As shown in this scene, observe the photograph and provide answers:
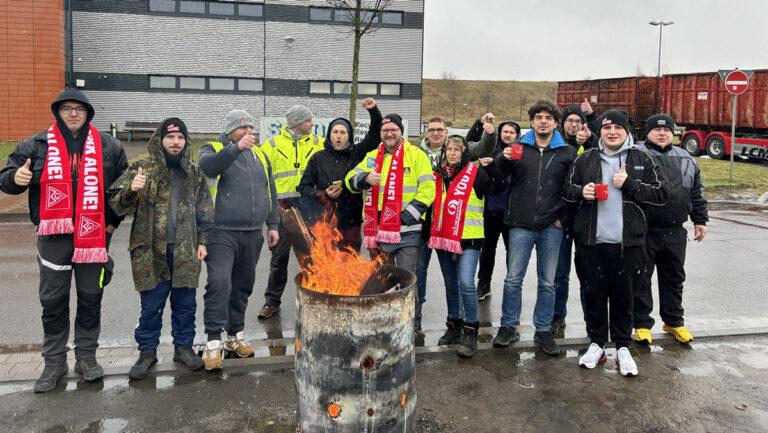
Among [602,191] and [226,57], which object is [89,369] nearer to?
[602,191]

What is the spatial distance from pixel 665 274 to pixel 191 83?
84.9 ft

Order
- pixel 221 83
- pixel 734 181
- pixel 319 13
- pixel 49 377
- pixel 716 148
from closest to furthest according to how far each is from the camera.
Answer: pixel 49 377 < pixel 734 181 < pixel 716 148 < pixel 221 83 < pixel 319 13

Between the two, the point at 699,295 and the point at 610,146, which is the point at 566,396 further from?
the point at 699,295

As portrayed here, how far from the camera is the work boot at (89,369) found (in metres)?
4.40

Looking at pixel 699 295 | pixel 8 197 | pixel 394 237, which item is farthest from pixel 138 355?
pixel 8 197

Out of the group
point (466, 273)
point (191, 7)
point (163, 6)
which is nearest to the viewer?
point (466, 273)

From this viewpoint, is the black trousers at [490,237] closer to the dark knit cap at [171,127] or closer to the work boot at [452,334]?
the work boot at [452,334]

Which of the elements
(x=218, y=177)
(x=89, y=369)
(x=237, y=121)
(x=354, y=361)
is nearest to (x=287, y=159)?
(x=237, y=121)

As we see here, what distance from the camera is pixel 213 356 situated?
467cm

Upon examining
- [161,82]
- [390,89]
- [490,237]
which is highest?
[390,89]

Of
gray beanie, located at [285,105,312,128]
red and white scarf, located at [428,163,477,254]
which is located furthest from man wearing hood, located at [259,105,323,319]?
red and white scarf, located at [428,163,477,254]

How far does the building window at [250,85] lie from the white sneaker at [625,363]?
2543cm

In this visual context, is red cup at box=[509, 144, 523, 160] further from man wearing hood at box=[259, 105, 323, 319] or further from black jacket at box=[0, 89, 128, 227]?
black jacket at box=[0, 89, 128, 227]

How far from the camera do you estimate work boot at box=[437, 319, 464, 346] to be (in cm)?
537
